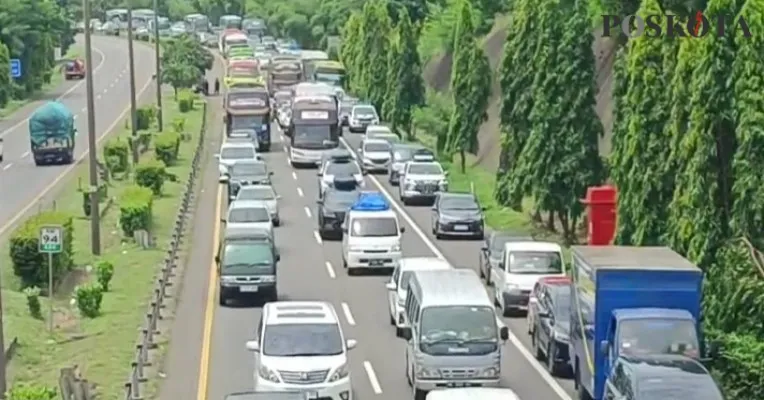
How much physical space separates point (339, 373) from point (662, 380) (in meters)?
6.02

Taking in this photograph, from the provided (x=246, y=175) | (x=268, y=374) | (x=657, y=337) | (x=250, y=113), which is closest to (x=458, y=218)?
(x=246, y=175)

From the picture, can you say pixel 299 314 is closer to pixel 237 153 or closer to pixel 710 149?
pixel 710 149

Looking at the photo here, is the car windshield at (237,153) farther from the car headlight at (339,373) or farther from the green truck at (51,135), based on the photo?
the car headlight at (339,373)

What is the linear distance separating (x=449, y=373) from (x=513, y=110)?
26.9 meters

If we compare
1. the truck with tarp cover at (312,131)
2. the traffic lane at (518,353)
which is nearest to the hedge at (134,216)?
the traffic lane at (518,353)

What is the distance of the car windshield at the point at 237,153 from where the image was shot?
206 feet

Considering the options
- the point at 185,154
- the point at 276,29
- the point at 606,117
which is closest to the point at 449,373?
the point at 606,117

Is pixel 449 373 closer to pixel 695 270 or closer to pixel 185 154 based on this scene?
pixel 695 270

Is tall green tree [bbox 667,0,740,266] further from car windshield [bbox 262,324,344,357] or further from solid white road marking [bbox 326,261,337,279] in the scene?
solid white road marking [bbox 326,261,337,279]

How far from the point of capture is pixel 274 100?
9338cm

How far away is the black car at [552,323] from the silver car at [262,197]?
19.3 metres

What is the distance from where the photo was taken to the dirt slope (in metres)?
65.8

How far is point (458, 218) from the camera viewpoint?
48.3m

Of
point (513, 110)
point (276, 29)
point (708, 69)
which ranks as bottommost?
point (276, 29)
